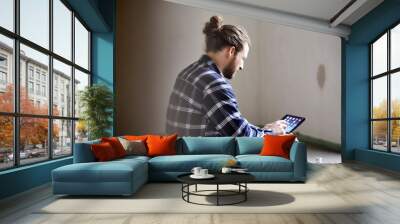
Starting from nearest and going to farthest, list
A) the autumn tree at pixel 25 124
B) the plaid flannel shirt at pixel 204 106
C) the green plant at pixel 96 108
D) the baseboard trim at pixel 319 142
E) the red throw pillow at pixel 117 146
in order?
the autumn tree at pixel 25 124
the red throw pillow at pixel 117 146
the green plant at pixel 96 108
the plaid flannel shirt at pixel 204 106
the baseboard trim at pixel 319 142

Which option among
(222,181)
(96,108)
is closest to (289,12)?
(96,108)

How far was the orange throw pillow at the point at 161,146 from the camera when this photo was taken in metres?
6.65

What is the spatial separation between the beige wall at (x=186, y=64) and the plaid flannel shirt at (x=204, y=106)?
0.29 meters

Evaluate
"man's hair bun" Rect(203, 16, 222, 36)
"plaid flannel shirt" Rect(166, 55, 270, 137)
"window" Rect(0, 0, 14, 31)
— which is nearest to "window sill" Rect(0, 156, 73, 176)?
"window" Rect(0, 0, 14, 31)

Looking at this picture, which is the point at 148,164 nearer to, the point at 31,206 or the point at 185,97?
the point at 31,206

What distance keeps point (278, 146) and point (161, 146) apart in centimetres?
193

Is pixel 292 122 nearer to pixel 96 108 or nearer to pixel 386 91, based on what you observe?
pixel 386 91

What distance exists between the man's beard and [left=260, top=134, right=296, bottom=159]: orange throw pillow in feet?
9.47

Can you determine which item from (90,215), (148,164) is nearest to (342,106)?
(148,164)

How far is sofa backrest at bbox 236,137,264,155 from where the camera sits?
6777 mm

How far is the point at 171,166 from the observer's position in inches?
235

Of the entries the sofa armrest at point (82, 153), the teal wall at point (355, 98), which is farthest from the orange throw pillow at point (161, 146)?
the teal wall at point (355, 98)

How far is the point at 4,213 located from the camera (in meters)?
4.04

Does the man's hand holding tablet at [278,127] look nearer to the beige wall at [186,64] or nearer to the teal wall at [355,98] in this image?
the beige wall at [186,64]
